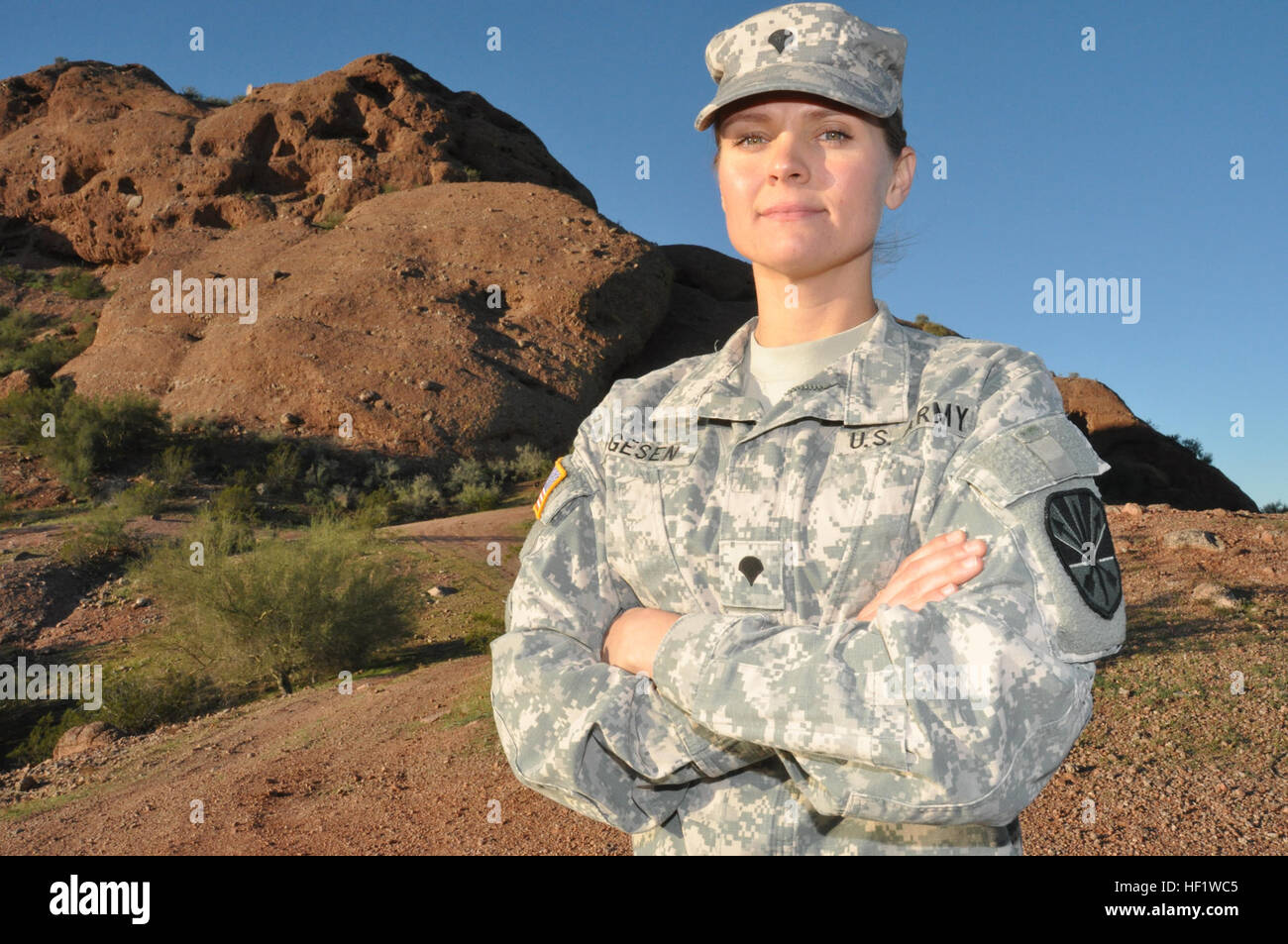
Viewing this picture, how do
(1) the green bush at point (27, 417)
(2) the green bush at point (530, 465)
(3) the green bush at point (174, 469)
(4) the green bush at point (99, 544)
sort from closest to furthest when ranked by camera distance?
(4) the green bush at point (99, 544) → (3) the green bush at point (174, 469) → (1) the green bush at point (27, 417) → (2) the green bush at point (530, 465)

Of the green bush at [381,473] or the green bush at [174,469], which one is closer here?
the green bush at [174,469]

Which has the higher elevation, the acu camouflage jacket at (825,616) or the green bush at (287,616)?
the acu camouflage jacket at (825,616)

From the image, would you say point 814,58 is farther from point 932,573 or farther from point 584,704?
point 584,704

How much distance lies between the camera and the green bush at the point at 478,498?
1744 centimetres

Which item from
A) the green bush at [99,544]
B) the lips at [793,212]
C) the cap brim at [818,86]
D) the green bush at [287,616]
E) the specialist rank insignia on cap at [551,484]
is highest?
the cap brim at [818,86]

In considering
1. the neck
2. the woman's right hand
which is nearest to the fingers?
the woman's right hand

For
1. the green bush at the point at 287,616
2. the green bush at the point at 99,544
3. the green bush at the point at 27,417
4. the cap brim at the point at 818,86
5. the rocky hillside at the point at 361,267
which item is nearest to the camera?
the cap brim at the point at 818,86

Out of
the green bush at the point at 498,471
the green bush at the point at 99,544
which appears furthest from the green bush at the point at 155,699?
the green bush at the point at 498,471

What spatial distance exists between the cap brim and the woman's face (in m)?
0.04

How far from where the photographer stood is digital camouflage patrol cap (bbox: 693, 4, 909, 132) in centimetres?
184

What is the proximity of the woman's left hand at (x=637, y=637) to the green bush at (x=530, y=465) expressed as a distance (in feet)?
57.5

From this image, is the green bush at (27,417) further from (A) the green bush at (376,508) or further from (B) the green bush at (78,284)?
(B) the green bush at (78,284)

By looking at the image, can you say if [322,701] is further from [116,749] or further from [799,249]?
[799,249]
